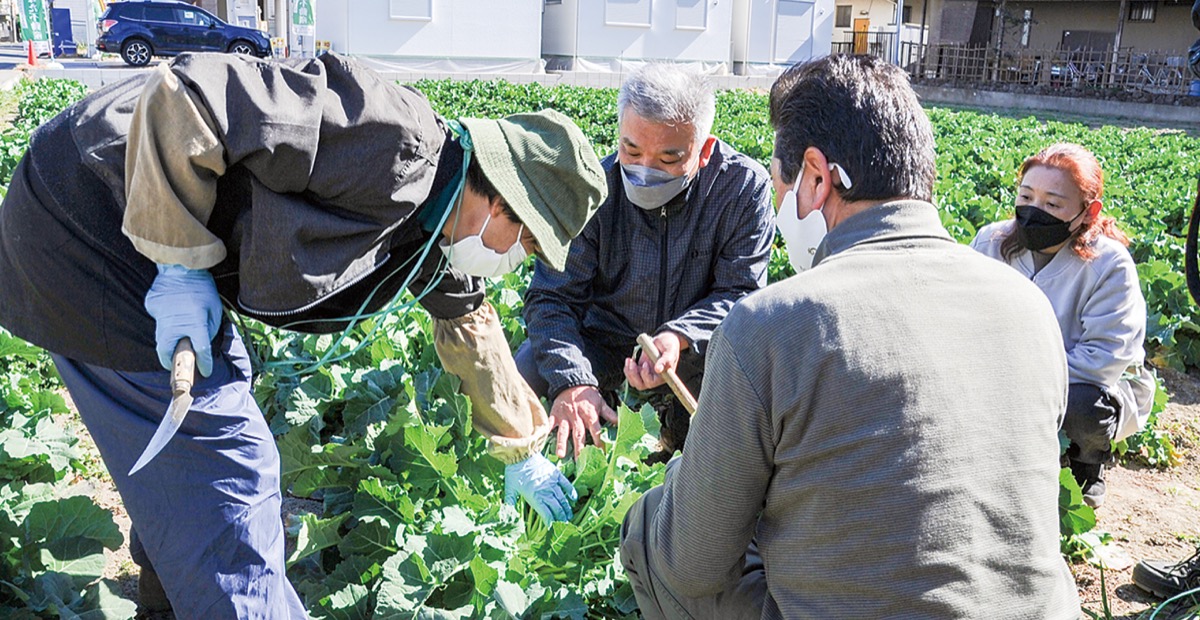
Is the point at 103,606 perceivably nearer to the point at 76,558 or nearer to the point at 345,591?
the point at 76,558

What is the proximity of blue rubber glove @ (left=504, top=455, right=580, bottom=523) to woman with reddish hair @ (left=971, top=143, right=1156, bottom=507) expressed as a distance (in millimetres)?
1714

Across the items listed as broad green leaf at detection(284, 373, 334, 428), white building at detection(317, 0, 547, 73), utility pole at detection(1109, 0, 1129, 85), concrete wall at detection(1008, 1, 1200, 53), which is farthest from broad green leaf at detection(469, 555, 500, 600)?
concrete wall at detection(1008, 1, 1200, 53)

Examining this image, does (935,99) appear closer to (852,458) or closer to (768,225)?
(768,225)

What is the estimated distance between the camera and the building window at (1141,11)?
3216 centimetres

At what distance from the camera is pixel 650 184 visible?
3.67 meters

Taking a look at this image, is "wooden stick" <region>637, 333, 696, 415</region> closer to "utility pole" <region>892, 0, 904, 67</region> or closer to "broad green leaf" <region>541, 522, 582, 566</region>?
"broad green leaf" <region>541, 522, 582, 566</region>

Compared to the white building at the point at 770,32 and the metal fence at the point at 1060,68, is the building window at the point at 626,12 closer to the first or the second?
the white building at the point at 770,32

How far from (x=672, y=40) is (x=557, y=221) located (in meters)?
29.3

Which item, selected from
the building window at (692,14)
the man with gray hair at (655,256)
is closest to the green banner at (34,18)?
the building window at (692,14)

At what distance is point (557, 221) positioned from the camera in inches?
93.7

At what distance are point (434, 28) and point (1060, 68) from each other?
1867cm

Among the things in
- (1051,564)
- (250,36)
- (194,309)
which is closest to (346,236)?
(194,309)

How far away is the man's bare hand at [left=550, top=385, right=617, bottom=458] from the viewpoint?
3354 mm

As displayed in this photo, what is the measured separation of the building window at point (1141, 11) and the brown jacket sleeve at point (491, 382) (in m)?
34.7
